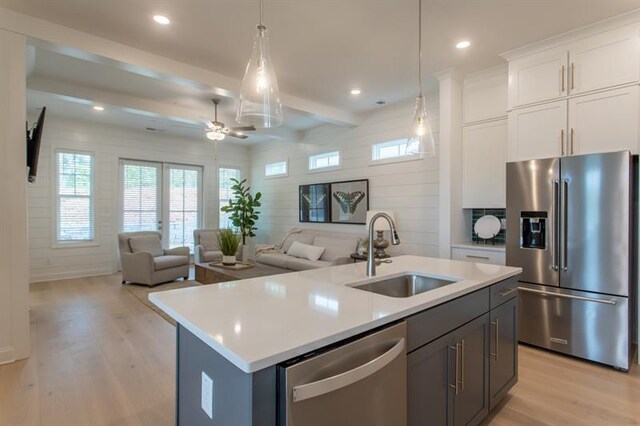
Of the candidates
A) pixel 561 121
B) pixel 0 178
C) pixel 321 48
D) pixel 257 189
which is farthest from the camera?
pixel 257 189

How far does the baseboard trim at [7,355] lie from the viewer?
2.81 metres

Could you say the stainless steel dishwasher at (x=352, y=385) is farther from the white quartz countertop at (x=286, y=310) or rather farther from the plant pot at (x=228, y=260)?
the plant pot at (x=228, y=260)

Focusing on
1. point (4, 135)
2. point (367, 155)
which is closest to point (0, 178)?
point (4, 135)

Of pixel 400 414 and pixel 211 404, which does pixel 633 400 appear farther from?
pixel 211 404

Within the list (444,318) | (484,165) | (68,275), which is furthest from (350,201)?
(68,275)

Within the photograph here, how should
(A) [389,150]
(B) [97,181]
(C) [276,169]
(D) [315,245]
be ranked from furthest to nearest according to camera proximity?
(C) [276,169], (B) [97,181], (D) [315,245], (A) [389,150]

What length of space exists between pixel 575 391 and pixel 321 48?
362cm

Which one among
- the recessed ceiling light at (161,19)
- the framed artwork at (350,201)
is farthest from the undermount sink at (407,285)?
the framed artwork at (350,201)

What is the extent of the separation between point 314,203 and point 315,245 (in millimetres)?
1096

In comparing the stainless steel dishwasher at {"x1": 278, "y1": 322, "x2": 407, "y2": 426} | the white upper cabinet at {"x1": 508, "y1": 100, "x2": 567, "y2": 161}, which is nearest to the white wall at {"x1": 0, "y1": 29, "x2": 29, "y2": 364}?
the stainless steel dishwasher at {"x1": 278, "y1": 322, "x2": 407, "y2": 426}

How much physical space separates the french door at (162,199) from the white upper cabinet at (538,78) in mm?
6504

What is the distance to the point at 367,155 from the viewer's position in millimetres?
5539

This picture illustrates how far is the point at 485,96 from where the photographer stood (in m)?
3.93

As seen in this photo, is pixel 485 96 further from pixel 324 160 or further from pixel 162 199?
pixel 162 199
